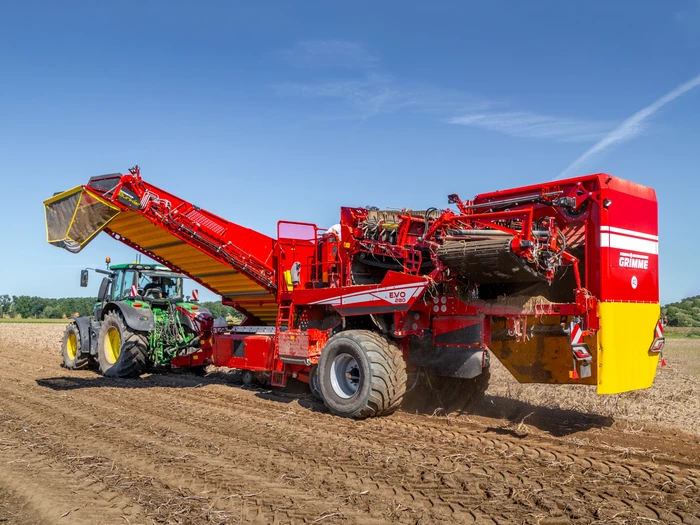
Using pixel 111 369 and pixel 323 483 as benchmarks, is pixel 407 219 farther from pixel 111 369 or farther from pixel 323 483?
pixel 111 369

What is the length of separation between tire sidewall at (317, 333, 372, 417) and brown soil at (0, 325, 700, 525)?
22cm

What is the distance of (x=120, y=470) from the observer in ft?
17.8

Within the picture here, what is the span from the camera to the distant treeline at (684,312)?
3834 centimetres

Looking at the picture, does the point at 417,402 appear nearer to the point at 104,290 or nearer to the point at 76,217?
the point at 76,217

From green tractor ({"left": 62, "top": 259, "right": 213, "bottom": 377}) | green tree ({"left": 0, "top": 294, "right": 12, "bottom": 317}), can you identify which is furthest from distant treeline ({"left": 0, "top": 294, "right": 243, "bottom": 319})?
green tractor ({"left": 62, "top": 259, "right": 213, "bottom": 377})

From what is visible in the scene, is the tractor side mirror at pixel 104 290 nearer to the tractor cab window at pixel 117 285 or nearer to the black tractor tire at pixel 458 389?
the tractor cab window at pixel 117 285

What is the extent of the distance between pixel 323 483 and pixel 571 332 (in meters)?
3.34

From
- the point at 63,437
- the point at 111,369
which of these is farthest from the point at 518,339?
the point at 111,369

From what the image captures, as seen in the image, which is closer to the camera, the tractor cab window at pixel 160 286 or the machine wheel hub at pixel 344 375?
the machine wheel hub at pixel 344 375

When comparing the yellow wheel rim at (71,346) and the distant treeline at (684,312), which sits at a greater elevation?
the distant treeline at (684,312)

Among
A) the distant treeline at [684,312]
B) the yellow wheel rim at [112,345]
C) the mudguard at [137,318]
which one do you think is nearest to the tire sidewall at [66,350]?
the yellow wheel rim at [112,345]

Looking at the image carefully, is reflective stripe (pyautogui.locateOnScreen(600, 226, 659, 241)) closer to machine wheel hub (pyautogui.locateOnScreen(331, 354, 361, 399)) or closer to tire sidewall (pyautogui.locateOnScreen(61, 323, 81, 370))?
machine wheel hub (pyautogui.locateOnScreen(331, 354, 361, 399))

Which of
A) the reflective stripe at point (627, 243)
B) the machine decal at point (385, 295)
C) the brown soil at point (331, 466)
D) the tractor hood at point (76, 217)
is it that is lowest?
the brown soil at point (331, 466)

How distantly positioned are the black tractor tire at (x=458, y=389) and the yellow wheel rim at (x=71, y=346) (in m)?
9.27
